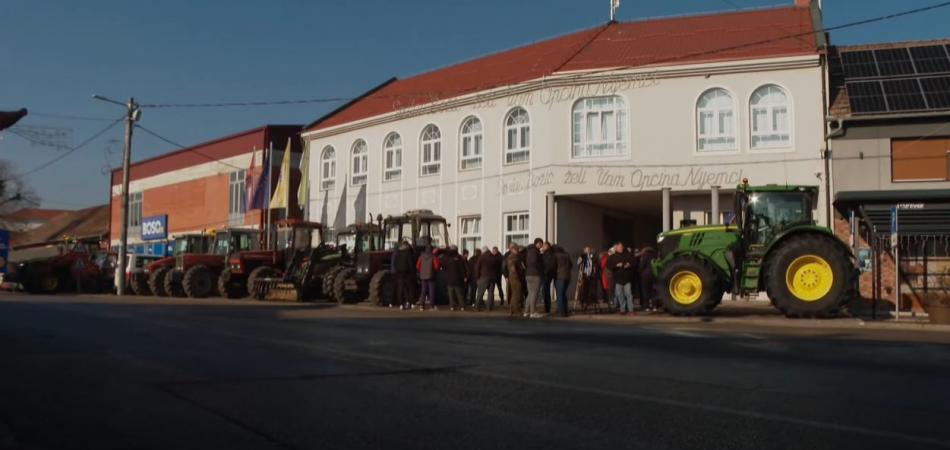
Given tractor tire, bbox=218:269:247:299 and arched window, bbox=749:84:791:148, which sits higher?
arched window, bbox=749:84:791:148

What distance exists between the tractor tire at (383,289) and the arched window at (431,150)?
29.6ft

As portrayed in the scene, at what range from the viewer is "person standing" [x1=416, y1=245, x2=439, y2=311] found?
66.0 feet

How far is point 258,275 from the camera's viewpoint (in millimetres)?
24750

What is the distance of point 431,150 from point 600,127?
7125 millimetres

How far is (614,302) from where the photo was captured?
19438mm

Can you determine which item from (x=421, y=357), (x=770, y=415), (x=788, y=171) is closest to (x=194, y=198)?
(x=788, y=171)

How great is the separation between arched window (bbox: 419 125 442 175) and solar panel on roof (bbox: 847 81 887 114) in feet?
44.5

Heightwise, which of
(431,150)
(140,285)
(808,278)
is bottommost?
(140,285)

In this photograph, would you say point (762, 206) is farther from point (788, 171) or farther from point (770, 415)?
point (770, 415)

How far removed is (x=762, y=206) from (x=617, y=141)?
29.4 ft

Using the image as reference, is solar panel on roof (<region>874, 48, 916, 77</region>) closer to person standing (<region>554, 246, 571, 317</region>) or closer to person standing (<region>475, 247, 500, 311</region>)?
person standing (<region>554, 246, 571, 317</region>)

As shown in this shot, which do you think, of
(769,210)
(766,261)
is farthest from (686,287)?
(769,210)

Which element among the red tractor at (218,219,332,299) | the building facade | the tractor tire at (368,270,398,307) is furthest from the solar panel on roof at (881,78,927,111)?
the building facade

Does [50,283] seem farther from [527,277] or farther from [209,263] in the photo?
[527,277]
